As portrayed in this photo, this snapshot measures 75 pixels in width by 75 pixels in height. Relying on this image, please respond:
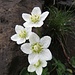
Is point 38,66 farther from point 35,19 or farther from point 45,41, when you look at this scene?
point 35,19

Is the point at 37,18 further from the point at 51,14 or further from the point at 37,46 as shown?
the point at 51,14

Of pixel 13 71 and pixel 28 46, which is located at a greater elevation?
pixel 28 46

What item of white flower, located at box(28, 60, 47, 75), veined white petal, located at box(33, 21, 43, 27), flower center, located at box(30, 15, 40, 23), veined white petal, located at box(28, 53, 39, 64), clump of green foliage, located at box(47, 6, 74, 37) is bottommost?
clump of green foliage, located at box(47, 6, 74, 37)

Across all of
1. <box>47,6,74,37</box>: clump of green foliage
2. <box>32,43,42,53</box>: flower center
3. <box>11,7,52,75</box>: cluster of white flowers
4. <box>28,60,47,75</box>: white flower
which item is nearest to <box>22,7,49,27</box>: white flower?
<box>11,7,52,75</box>: cluster of white flowers

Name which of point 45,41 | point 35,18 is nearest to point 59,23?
point 35,18

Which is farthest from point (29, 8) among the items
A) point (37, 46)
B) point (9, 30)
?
point (37, 46)

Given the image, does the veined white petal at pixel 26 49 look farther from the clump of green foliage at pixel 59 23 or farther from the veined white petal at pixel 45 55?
the clump of green foliage at pixel 59 23

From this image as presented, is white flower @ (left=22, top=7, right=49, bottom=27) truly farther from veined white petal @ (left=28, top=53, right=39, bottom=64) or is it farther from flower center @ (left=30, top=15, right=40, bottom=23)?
veined white petal @ (left=28, top=53, right=39, bottom=64)

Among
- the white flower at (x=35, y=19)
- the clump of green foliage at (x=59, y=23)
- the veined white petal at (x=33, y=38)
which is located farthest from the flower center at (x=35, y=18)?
the clump of green foliage at (x=59, y=23)
